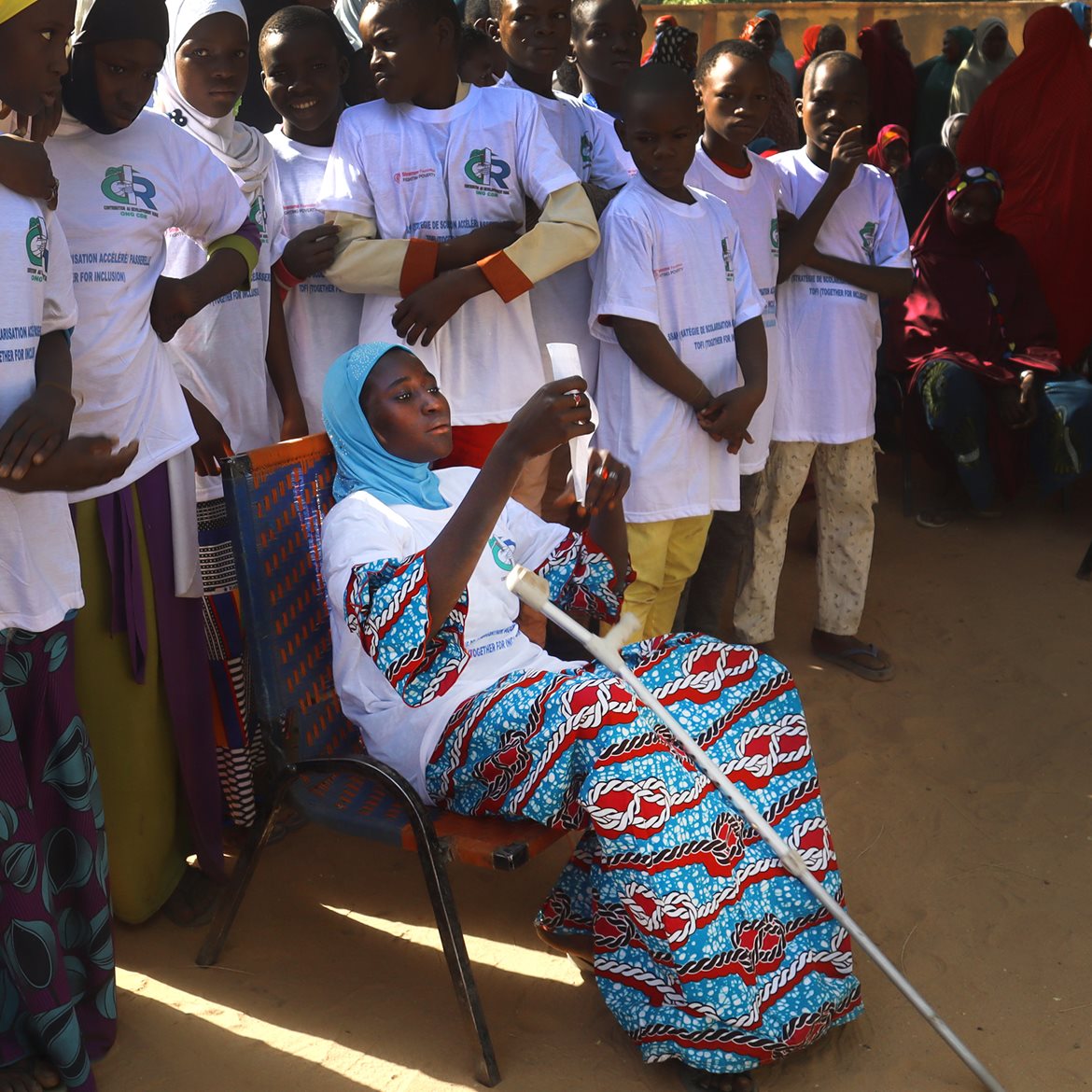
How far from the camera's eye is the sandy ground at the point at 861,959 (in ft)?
8.98

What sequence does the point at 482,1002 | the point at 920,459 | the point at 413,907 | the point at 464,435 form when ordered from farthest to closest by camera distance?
the point at 920,459 → the point at 464,435 → the point at 413,907 → the point at 482,1002

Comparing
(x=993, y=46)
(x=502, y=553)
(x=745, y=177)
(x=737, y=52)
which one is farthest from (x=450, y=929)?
(x=993, y=46)

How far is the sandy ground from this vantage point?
2736mm

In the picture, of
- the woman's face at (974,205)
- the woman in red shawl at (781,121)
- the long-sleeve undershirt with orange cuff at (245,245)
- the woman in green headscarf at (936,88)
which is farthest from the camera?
the woman in green headscarf at (936,88)

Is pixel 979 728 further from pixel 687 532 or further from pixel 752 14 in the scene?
pixel 752 14

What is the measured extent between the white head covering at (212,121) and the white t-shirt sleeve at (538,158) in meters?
0.26

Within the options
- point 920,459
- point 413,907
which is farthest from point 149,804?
point 920,459

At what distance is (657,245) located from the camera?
148 inches

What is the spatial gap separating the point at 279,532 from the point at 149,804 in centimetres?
77

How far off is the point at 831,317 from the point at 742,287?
0.70 m

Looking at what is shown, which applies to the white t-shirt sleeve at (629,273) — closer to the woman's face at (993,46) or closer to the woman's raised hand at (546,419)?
the woman's raised hand at (546,419)

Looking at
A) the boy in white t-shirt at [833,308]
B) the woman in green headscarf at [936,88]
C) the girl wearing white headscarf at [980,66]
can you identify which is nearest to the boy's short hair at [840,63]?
the boy in white t-shirt at [833,308]

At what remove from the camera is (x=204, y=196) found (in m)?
3.04

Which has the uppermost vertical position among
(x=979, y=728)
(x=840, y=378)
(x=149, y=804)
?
(x=840, y=378)
